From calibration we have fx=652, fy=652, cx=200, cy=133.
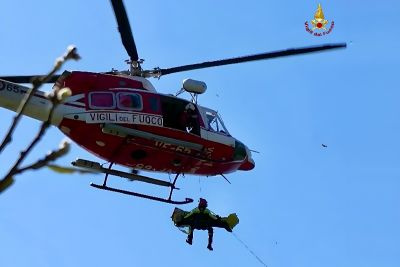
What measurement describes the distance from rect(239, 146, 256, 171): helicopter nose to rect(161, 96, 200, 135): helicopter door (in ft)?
8.85

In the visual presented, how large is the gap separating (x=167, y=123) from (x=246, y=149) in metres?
3.50

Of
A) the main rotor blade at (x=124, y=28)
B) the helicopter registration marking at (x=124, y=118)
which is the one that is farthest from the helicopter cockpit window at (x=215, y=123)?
the main rotor blade at (x=124, y=28)

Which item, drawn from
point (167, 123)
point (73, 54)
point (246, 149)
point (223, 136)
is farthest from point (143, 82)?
point (73, 54)

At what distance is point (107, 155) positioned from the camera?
659 inches

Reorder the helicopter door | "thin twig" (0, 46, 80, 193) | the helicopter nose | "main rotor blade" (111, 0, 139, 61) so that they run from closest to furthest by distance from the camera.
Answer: "thin twig" (0, 46, 80, 193) < "main rotor blade" (111, 0, 139, 61) < the helicopter door < the helicopter nose

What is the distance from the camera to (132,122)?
15992mm

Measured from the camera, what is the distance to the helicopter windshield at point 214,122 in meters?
17.7

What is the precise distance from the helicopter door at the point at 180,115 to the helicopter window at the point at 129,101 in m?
0.66

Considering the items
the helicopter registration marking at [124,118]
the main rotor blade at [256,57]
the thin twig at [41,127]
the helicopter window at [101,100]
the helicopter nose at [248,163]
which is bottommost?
the thin twig at [41,127]

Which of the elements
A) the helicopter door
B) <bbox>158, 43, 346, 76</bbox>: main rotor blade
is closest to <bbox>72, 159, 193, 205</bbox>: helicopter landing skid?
the helicopter door

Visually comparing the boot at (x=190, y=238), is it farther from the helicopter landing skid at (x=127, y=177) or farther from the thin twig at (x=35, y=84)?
the thin twig at (x=35, y=84)

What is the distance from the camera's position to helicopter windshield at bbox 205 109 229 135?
17.7 m

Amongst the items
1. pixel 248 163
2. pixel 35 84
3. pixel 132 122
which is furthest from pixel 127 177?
pixel 35 84

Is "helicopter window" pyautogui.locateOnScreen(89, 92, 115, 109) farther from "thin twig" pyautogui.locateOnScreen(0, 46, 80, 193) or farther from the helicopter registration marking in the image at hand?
"thin twig" pyautogui.locateOnScreen(0, 46, 80, 193)
